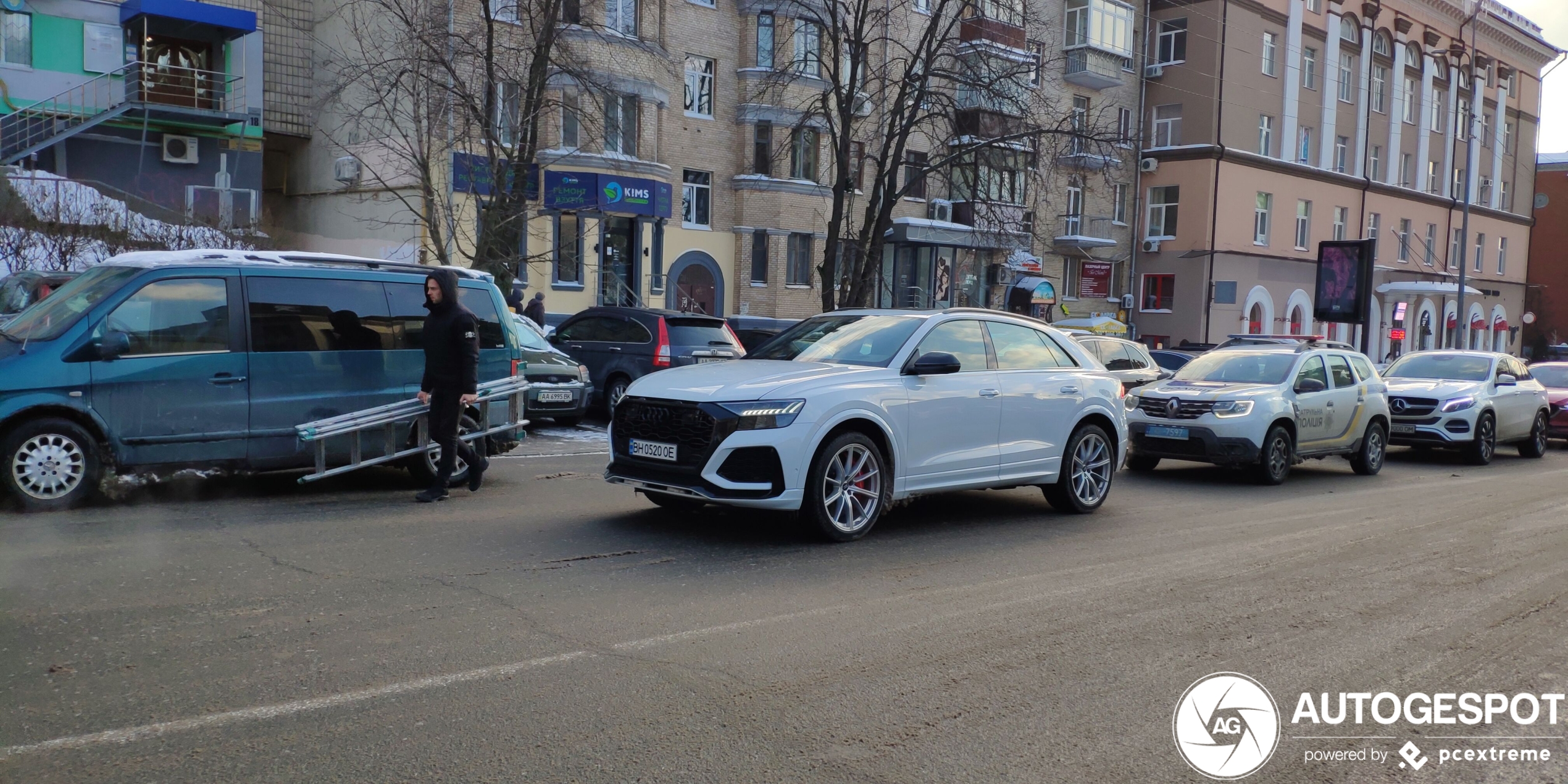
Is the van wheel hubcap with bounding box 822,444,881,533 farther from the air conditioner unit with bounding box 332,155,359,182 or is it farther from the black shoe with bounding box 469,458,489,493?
the air conditioner unit with bounding box 332,155,359,182

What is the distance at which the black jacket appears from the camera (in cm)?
923

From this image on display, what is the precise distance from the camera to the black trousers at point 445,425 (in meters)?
9.33

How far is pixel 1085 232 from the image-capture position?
1839 inches

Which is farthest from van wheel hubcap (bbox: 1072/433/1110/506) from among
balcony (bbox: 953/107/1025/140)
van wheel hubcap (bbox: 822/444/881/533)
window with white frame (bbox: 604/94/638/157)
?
window with white frame (bbox: 604/94/638/157)

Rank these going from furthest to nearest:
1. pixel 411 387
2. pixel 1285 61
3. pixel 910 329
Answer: pixel 1285 61
pixel 411 387
pixel 910 329

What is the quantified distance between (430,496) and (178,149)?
26884mm

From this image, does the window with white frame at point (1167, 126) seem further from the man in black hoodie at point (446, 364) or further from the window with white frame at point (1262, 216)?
the man in black hoodie at point (446, 364)

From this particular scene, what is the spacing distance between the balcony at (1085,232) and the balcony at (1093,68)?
5171 mm

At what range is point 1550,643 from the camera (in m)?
6.13

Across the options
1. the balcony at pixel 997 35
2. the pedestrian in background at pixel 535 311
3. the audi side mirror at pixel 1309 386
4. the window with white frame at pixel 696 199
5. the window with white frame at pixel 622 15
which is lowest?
the audi side mirror at pixel 1309 386

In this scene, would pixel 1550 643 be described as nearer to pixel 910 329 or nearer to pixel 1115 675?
pixel 1115 675

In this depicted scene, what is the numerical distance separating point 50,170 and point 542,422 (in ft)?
65.6

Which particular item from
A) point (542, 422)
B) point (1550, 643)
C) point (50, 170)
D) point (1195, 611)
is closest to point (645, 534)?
point (1195, 611)

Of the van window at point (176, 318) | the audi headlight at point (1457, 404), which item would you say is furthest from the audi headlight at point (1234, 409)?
the van window at point (176, 318)
